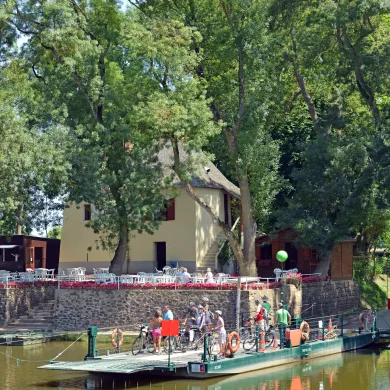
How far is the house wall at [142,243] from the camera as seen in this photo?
43.8 m

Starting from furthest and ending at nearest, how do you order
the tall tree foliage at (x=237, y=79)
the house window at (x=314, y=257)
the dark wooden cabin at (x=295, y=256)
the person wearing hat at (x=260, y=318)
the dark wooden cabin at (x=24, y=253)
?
the dark wooden cabin at (x=24, y=253)
the house window at (x=314, y=257)
the dark wooden cabin at (x=295, y=256)
the tall tree foliage at (x=237, y=79)
the person wearing hat at (x=260, y=318)

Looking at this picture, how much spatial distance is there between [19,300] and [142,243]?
957 cm

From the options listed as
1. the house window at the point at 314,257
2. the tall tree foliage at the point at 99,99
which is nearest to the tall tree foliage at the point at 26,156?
the tall tree foliage at the point at 99,99

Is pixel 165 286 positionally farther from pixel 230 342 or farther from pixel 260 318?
pixel 230 342

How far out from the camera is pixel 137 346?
26.8m

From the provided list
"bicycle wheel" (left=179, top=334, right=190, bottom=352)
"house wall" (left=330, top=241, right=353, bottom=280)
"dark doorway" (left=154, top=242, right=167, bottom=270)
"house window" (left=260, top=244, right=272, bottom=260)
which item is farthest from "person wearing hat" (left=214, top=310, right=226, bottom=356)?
"dark doorway" (left=154, top=242, right=167, bottom=270)

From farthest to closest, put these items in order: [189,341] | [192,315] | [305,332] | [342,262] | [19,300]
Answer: [342,262], [19,300], [305,332], [192,315], [189,341]

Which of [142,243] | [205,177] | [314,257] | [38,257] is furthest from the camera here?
[38,257]

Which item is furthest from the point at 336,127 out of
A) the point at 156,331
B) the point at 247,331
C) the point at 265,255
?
the point at 156,331

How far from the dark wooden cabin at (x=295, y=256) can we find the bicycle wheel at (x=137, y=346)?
1533cm

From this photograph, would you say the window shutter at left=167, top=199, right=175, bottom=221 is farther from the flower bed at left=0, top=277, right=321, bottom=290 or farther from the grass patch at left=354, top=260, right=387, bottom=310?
the grass patch at left=354, top=260, right=387, bottom=310

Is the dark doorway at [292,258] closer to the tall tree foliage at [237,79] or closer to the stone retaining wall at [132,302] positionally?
the tall tree foliage at [237,79]

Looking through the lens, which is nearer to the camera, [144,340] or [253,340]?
[144,340]

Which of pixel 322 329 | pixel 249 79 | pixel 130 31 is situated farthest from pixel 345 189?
pixel 130 31
